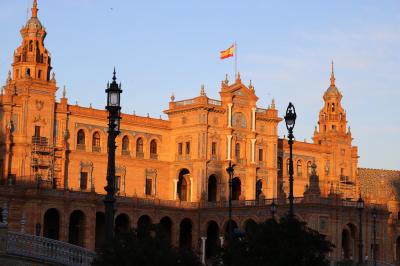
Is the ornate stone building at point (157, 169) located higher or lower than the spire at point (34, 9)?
lower

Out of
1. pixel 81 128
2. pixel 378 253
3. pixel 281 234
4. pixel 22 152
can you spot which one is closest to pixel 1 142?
pixel 22 152

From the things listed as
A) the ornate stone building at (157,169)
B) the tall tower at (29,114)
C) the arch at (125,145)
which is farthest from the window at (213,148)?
the tall tower at (29,114)

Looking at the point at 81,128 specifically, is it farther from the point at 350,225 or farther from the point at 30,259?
the point at 30,259

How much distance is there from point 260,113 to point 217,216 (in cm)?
1412

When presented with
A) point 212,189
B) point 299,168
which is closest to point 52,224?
point 212,189

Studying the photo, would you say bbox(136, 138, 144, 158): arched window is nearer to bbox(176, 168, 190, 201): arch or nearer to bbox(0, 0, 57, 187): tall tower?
bbox(176, 168, 190, 201): arch

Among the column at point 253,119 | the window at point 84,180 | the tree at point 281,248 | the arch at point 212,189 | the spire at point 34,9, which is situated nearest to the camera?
the tree at point 281,248

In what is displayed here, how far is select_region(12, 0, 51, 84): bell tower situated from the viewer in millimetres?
87625

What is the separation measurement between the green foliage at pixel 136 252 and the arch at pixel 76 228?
2087 inches

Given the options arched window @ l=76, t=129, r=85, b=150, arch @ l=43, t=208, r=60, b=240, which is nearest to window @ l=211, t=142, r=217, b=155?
arched window @ l=76, t=129, r=85, b=150

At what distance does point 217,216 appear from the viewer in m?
92.9

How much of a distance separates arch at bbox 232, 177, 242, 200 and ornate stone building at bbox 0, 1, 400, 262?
12 cm

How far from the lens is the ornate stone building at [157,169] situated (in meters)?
84.6

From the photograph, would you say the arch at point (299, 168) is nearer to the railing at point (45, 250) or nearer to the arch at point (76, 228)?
the arch at point (76, 228)
